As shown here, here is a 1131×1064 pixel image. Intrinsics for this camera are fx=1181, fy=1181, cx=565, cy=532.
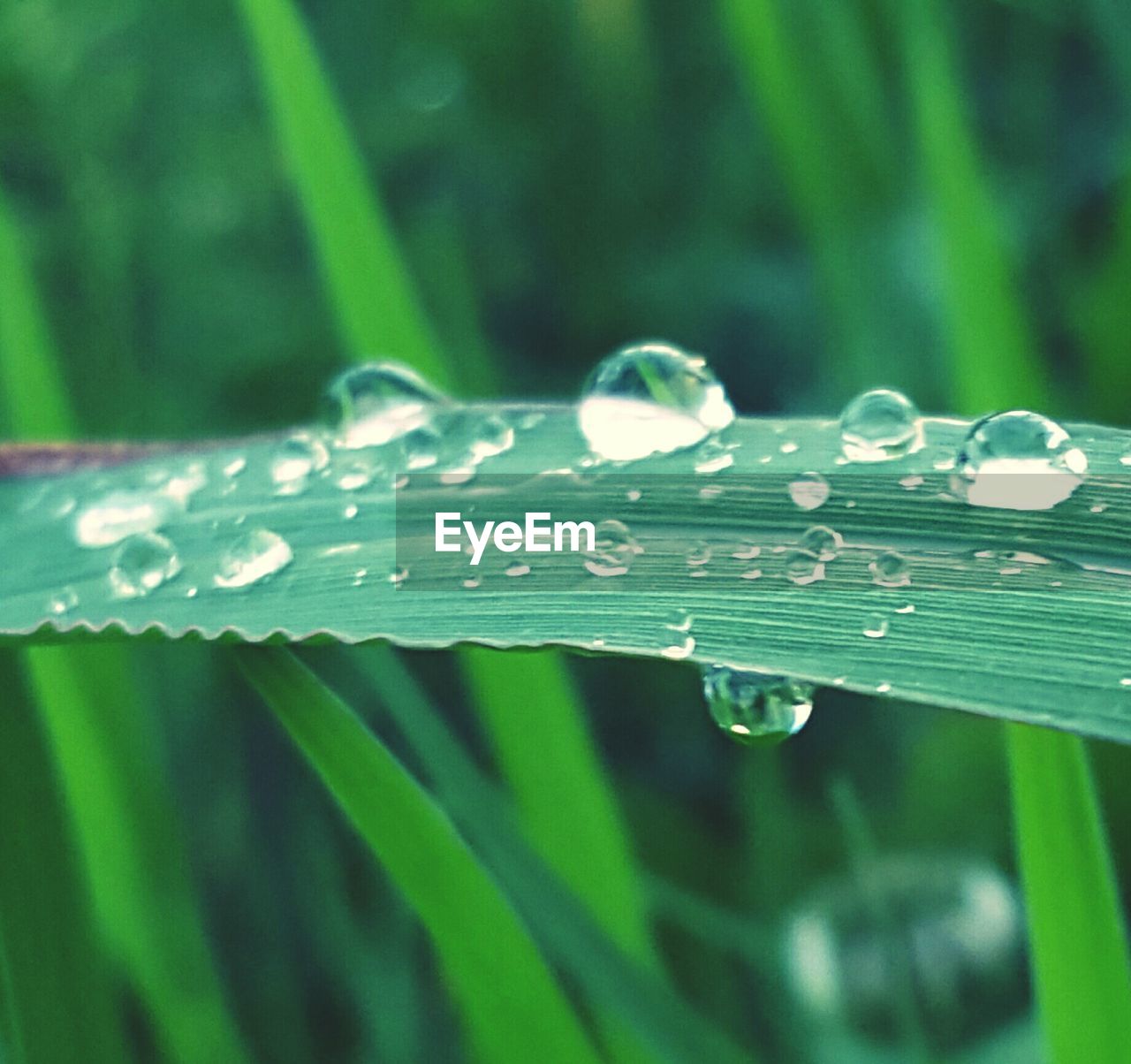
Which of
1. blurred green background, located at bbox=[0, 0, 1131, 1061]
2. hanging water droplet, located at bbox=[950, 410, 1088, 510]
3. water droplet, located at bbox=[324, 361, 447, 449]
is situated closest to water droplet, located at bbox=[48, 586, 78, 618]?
water droplet, located at bbox=[324, 361, 447, 449]

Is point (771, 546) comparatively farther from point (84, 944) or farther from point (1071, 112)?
point (1071, 112)

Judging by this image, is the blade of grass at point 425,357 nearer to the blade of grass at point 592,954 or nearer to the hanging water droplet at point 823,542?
the blade of grass at point 592,954

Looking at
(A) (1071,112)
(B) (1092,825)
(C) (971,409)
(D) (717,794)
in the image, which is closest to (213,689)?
(D) (717,794)

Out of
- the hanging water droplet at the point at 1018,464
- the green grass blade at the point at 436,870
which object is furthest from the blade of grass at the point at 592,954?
the hanging water droplet at the point at 1018,464

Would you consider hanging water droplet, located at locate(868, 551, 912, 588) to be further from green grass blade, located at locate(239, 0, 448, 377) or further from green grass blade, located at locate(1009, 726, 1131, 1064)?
green grass blade, located at locate(239, 0, 448, 377)

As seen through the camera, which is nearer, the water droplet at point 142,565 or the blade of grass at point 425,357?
the water droplet at point 142,565

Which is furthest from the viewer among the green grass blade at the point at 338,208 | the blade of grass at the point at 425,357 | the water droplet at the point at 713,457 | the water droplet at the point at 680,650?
the green grass blade at the point at 338,208
